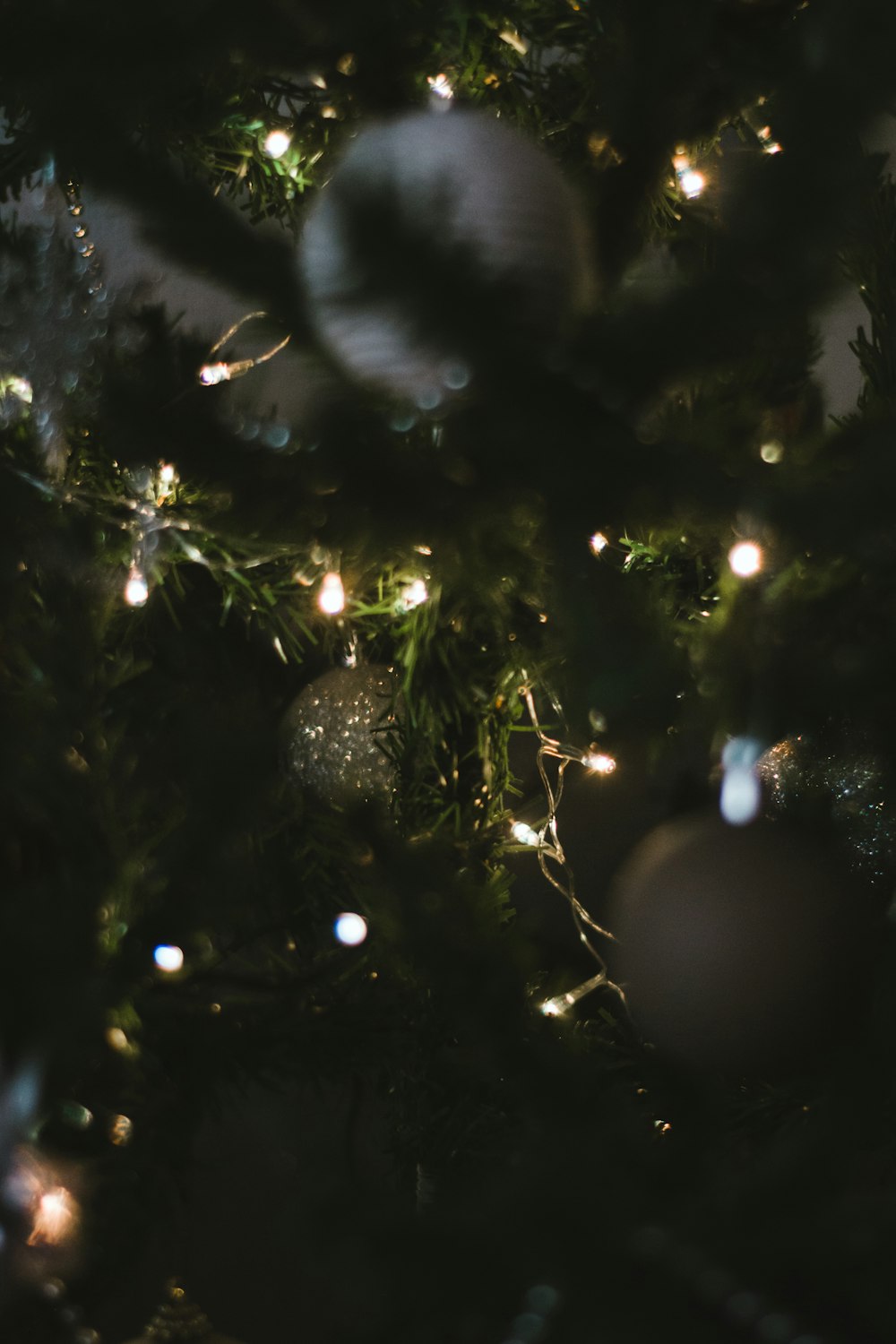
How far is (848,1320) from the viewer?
25 centimetres

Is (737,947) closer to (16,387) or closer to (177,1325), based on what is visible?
(177,1325)

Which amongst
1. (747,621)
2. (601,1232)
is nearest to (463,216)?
(747,621)

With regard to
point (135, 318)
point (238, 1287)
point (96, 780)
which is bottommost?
point (238, 1287)

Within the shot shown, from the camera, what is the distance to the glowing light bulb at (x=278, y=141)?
638 mm

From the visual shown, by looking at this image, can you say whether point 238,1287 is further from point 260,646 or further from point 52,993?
point 52,993

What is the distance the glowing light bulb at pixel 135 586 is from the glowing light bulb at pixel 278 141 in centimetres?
26

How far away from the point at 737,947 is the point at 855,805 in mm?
115

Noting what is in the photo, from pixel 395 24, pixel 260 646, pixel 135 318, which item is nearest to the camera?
pixel 395 24

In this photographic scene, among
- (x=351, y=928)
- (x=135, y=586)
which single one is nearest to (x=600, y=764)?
(x=351, y=928)

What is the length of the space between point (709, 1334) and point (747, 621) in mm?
257

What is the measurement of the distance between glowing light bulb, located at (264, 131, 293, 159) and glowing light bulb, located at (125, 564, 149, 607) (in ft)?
0.85

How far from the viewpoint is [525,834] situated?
616mm

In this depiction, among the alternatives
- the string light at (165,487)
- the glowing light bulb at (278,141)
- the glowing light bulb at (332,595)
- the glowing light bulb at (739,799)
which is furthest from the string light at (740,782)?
the glowing light bulb at (278,141)

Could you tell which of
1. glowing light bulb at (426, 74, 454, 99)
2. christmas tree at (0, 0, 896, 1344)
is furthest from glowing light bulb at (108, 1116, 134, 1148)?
glowing light bulb at (426, 74, 454, 99)
